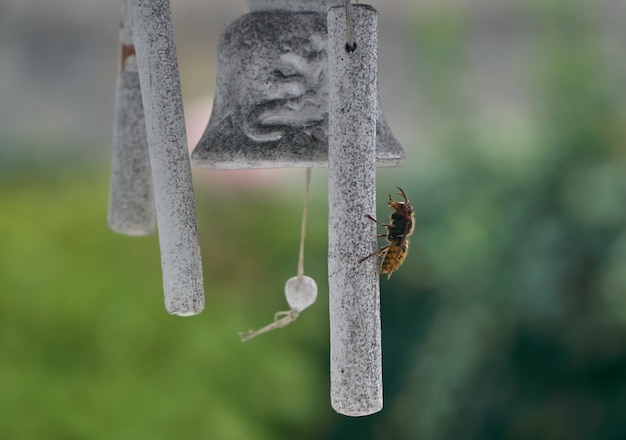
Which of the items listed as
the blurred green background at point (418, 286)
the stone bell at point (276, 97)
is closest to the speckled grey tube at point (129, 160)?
the stone bell at point (276, 97)

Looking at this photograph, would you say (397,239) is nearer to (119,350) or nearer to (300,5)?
(300,5)

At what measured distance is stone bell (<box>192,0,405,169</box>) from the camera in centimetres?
95

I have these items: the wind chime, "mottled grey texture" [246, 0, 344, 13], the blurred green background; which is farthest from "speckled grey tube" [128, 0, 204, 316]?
the blurred green background

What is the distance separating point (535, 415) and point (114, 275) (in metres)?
1.18

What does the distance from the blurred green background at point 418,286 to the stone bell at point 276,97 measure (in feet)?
4.72

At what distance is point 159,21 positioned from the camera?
2.99 ft

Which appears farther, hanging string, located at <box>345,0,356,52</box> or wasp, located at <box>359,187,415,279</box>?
wasp, located at <box>359,187,415,279</box>

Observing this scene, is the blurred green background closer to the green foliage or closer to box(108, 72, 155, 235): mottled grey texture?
the green foliage

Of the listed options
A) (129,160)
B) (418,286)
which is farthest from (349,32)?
(418,286)

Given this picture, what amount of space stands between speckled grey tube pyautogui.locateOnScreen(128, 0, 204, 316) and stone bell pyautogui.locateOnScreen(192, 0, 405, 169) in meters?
0.06

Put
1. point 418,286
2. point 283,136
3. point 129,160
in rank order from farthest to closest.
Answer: point 418,286 → point 129,160 → point 283,136

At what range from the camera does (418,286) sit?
9.02 ft

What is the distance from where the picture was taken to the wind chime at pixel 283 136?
84 cm

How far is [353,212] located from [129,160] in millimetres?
364
